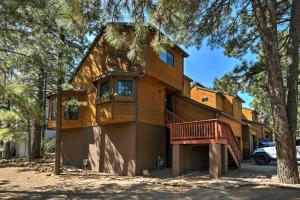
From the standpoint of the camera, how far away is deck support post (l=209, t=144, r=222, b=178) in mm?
13406

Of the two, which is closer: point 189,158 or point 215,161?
point 215,161

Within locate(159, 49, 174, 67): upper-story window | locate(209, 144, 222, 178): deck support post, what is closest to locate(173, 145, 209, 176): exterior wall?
locate(209, 144, 222, 178): deck support post

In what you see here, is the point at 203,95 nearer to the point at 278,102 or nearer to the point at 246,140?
the point at 246,140

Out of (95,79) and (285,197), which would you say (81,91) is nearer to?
(95,79)

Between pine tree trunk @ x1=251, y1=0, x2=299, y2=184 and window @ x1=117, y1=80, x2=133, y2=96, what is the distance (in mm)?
7591

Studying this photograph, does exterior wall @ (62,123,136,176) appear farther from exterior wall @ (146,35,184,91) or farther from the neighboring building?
the neighboring building

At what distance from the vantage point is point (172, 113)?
18.5 m

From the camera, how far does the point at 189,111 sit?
19078 millimetres

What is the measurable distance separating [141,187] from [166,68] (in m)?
8.28

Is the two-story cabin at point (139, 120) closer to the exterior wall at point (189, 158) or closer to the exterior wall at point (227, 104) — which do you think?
the exterior wall at point (189, 158)

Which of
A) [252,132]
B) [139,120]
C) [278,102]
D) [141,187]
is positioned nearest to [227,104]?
[252,132]

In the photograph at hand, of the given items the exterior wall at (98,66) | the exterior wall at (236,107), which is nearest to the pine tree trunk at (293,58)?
the exterior wall at (98,66)

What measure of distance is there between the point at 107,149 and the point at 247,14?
1011cm

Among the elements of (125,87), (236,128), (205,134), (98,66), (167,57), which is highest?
(167,57)
